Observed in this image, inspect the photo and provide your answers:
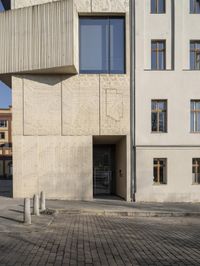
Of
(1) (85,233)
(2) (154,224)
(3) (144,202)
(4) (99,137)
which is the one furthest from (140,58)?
(1) (85,233)

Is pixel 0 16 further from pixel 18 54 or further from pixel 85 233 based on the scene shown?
pixel 85 233

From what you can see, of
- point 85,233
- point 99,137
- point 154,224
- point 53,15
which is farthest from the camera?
point 99,137

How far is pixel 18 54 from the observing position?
18203 millimetres

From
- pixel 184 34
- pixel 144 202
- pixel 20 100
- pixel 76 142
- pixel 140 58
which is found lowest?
pixel 144 202

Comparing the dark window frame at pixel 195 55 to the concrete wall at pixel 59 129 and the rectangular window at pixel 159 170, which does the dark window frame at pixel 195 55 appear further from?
the rectangular window at pixel 159 170

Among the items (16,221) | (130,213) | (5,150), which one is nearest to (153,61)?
(130,213)

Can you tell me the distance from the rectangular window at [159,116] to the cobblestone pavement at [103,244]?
288 inches

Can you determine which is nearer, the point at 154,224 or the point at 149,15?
the point at 154,224

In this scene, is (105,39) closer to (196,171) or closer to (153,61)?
(153,61)

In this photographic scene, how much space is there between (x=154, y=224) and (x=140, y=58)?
977 cm

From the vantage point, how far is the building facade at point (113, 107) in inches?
724

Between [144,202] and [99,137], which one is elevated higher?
[99,137]

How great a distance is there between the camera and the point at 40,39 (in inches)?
707

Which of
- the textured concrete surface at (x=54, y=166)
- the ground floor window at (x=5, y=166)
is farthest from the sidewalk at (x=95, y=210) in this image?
the ground floor window at (x=5, y=166)
